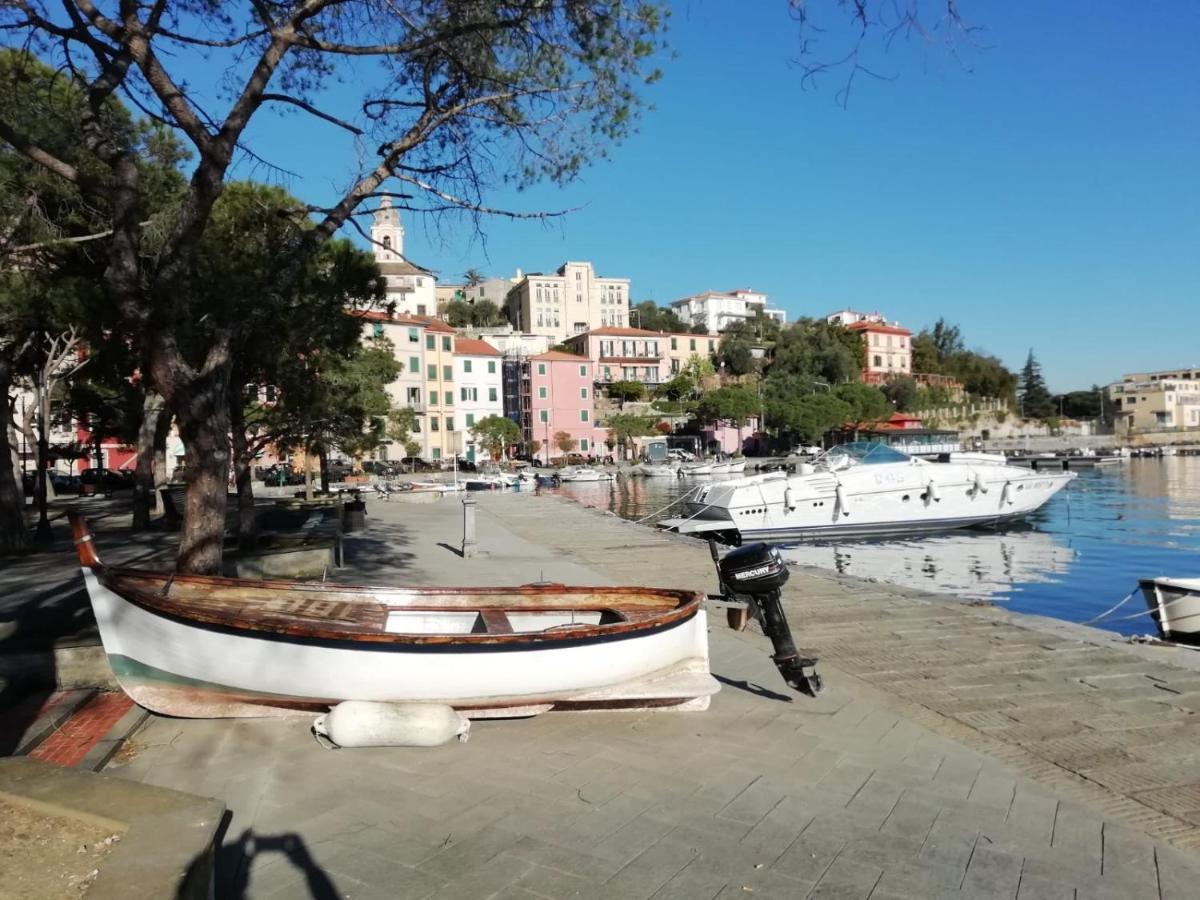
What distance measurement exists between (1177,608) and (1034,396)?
130297 millimetres

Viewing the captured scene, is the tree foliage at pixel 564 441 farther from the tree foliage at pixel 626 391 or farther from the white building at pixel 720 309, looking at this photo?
the white building at pixel 720 309

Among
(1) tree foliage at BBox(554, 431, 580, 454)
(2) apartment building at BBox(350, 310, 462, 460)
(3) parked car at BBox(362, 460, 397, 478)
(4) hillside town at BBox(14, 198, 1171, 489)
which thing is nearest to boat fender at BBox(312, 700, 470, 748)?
(4) hillside town at BBox(14, 198, 1171, 489)

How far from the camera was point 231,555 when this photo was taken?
11289 mm

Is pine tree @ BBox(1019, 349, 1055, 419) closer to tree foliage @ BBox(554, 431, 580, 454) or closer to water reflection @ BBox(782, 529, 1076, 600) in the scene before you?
tree foliage @ BBox(554, 431, 580, 454)

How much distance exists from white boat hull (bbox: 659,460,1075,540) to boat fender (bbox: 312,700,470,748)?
20.2m

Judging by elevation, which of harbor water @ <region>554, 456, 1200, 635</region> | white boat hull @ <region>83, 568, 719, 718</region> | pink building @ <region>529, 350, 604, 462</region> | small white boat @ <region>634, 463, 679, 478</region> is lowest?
harbor water @ <region>554, 456, 1200, 635</region>

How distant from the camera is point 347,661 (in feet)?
16.7

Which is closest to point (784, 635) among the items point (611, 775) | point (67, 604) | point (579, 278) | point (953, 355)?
point (611, 775)

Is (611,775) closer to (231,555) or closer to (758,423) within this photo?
(231,555)

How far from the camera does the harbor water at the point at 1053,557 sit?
1684 cm

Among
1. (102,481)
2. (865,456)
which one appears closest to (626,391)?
(102,481)

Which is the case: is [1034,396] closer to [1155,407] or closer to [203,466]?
[1155,407]

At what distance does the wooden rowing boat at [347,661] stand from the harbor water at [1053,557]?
8374 mm

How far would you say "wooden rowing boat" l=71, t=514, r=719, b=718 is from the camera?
5.08 metres
